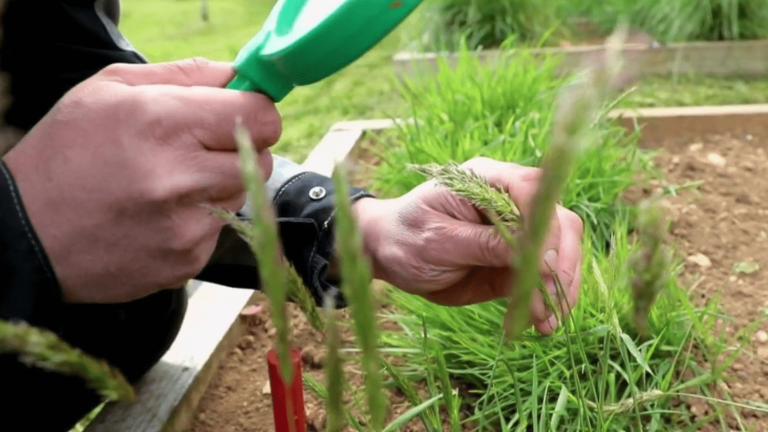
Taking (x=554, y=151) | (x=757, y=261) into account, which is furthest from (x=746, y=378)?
(x=554, y=151)

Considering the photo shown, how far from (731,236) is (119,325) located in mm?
1090

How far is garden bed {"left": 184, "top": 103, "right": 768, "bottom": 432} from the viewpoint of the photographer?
0.94 meters

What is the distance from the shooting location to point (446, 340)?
1.00 m

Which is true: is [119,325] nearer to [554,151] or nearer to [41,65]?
[41,65]

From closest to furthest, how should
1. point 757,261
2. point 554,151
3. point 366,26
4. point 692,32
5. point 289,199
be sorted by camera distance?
point 554,151, point 366,26, point 289,199, point 757,261, point 692,32

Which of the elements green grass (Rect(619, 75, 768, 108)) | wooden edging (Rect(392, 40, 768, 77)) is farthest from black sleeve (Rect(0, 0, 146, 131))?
wooden edging (Rect(392, 40, 768, 77))

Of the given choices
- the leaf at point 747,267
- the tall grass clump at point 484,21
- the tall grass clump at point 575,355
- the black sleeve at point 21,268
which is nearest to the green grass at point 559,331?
the tall grass clump at point 575,355

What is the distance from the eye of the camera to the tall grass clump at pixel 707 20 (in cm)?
240

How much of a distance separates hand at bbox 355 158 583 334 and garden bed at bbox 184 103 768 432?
8.3 inches

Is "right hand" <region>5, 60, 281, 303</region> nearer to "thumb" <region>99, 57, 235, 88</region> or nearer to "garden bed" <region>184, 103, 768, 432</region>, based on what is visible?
"thumb" <region>99, 57, 235, 88</region>

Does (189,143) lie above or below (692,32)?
above

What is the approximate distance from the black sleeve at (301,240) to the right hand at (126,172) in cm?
30

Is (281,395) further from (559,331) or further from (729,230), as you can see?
(729,230)

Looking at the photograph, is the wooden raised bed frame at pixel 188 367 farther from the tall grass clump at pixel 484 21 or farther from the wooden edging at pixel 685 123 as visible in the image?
the tall grass clump at pixel 484 21
